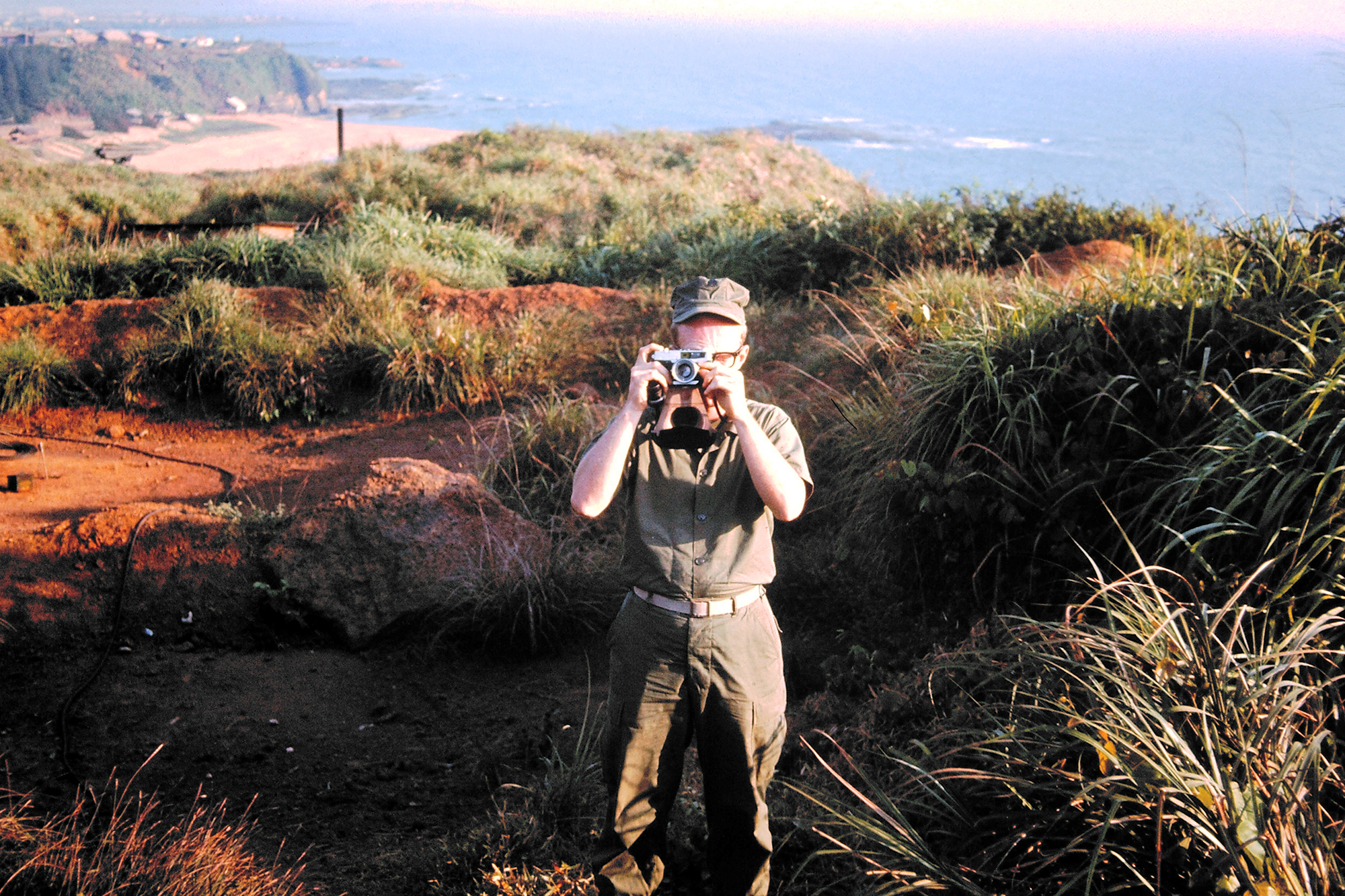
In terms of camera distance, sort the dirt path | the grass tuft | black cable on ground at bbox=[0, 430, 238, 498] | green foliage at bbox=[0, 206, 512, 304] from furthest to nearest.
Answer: green foliage at bbox=[0, 206, 512, 304] < black cable on ground at bbox=[0, 430, 238, 498] < the dirt path < the grass tuft

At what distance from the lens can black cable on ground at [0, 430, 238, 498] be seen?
7113 millimetres

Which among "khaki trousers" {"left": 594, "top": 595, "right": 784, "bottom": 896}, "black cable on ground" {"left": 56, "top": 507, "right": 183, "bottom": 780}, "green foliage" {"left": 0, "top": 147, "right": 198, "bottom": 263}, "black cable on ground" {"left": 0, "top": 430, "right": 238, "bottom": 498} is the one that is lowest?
"black cable on ground" {"left": 0, "top": 430, "right": 238, "bottom": 498}

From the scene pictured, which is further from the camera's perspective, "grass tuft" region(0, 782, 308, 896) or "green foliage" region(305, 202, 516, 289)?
"green foliage" region(305, 202, 516, 289)

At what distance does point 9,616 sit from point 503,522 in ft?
Answer: 9.06

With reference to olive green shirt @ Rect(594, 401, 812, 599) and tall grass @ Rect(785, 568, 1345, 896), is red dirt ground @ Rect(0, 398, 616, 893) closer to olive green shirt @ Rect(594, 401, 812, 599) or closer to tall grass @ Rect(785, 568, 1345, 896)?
olive green shirt @ Rect(594, 401, 812, 599)

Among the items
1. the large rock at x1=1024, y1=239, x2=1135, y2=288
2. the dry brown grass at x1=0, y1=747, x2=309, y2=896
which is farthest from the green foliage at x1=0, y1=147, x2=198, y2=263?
the large rock at x1=1024, y1=239, x2=1135, y2=288

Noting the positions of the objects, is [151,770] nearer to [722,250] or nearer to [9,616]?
[9,616]

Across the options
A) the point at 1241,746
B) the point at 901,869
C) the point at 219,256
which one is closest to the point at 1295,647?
the point at 1241,746

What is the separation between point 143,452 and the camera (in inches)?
304

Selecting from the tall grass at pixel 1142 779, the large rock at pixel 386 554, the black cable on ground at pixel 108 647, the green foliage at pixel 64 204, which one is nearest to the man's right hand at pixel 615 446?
the tall grass at pixel 1142 779

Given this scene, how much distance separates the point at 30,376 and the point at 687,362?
842 centimetres

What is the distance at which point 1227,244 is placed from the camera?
545 centimetres

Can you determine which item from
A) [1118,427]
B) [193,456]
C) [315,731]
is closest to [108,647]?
[315,731]

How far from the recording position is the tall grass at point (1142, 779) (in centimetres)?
211
